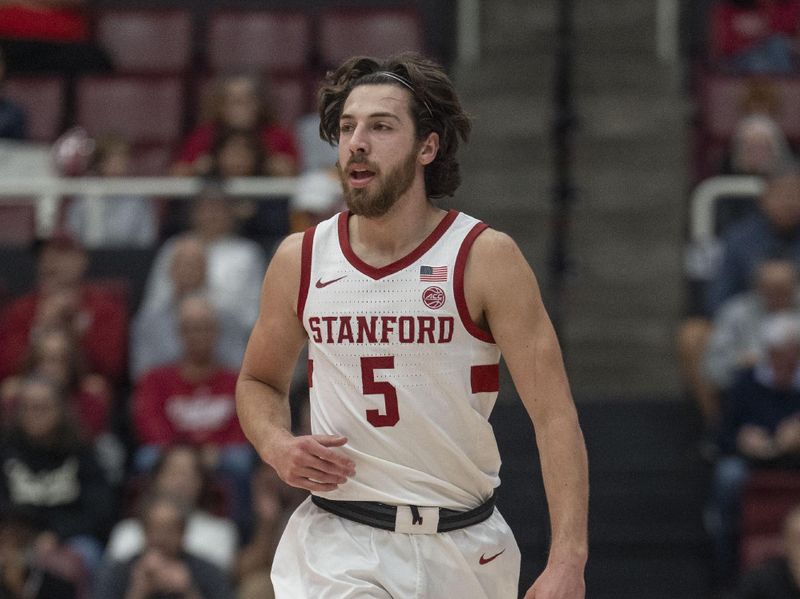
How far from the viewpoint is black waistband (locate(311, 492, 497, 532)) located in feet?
12.7

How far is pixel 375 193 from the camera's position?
3.86 m

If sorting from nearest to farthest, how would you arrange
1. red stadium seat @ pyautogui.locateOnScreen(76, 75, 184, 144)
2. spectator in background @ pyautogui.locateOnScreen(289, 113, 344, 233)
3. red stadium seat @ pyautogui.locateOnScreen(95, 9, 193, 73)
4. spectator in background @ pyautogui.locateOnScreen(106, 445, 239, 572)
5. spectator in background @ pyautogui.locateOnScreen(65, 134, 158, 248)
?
spectator in background @ pyautogui.locateOnScreen(106, 445, 239, 572)
spectator in background @ pyautogui.locateOnScreen(289, 113, 344, 233)
spectator in background @ pyautogui.locateOnScreen(65, 134, 158, 248)
red stadium seat @ pyautogui.locateOnScreen(76, 75, 184, 144)
red stadium seat @ pyautogui.locateOnScreen(95, 9, 193, 73)

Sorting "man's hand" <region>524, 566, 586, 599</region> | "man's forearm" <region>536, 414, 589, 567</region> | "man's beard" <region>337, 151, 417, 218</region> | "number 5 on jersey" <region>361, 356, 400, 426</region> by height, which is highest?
"man's beard" <region>337, 151, 417, 218</region>

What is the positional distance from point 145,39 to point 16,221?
1.82 meters

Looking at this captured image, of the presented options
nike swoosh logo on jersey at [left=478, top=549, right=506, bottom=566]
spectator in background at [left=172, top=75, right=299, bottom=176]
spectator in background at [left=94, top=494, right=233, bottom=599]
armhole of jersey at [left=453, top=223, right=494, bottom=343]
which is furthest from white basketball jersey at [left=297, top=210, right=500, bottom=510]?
spectator in background at [left=172, top=75, right=299, bottom=176]

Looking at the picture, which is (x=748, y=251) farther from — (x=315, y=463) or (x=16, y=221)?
(x=315, y=463)

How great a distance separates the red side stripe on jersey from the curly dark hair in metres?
0.51

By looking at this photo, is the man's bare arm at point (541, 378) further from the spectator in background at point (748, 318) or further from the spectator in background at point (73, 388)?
the spectator in background at point (73, 388)

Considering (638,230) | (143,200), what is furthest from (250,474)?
(638,230)

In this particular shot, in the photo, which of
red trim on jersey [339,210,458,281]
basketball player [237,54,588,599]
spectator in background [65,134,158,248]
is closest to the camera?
basketball player [237,54,588,599]

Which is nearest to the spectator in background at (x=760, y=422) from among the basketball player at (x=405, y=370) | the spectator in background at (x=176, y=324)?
the spectator in background at (x=176, y=324)

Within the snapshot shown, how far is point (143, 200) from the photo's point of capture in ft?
30.0

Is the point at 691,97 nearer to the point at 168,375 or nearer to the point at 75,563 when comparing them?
the point at 168,375

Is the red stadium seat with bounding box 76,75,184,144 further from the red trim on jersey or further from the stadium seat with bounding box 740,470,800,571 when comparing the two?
the red trim on jersey
